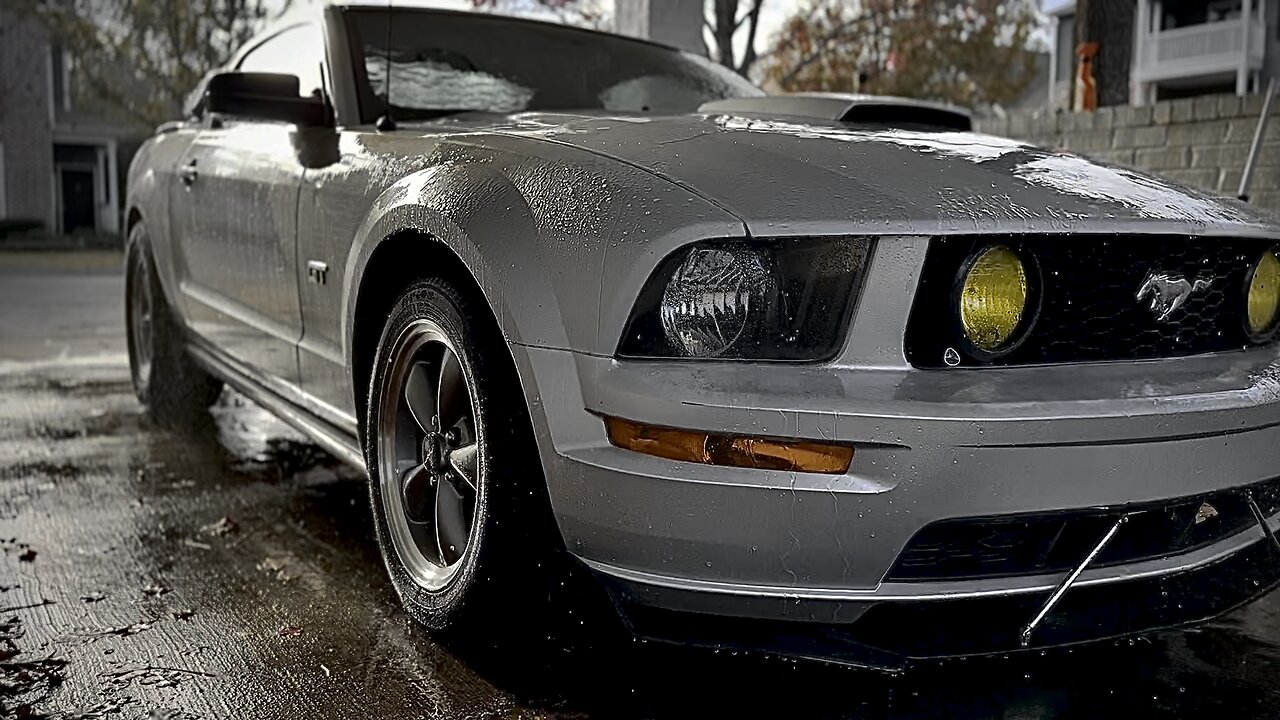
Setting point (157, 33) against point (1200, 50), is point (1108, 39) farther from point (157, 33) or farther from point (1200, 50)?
point (157, 33)

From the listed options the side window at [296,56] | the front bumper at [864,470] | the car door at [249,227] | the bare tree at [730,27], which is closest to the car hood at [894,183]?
the front bumper at [864,470]

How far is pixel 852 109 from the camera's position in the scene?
2869 mm

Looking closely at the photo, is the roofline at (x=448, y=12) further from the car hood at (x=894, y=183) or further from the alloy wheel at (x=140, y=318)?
the alloy wheel at (x=140, y=318)

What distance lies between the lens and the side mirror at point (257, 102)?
126 inches

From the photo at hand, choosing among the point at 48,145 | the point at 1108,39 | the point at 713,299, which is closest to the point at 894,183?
the point at 713,299

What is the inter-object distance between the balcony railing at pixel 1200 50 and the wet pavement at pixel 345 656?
23494 mm

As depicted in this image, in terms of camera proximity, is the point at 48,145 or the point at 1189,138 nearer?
the point at 1189,138

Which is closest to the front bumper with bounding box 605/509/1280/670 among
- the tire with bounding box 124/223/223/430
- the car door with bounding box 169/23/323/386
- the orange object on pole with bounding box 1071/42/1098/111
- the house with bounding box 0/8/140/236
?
the car door with bounding box 169/23/323/386

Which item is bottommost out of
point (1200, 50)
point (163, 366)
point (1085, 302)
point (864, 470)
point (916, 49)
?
point (163, 366)

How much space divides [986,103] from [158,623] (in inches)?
933

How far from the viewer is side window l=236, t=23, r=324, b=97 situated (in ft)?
11.7

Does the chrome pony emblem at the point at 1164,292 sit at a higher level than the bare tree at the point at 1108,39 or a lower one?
lower

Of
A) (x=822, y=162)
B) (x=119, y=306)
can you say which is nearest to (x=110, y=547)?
(x=822, y=162)

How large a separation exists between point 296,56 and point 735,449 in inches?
101
